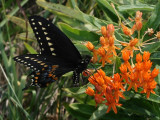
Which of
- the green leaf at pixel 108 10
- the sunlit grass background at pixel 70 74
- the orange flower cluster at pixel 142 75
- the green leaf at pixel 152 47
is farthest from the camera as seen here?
the green leaf at pixel 108 10

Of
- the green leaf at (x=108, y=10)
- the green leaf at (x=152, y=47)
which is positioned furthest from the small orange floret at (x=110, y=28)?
the green leaf at (x=108, y=10)

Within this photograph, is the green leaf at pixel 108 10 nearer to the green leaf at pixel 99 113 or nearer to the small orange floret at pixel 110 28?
the small orange floret at pixel 110 28

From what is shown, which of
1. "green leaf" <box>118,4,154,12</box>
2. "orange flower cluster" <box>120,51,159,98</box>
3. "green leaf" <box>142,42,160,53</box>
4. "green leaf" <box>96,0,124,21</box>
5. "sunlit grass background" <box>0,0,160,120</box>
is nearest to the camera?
"orange flower cluster" <box>120,51,159,98</box>

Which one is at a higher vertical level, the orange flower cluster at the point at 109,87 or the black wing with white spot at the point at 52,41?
the black wing with white spot at the point at 52,41

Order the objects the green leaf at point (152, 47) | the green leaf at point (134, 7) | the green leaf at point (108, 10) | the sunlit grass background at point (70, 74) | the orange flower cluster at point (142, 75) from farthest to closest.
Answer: the green leaf at point (108, 10) → the green leaf at point (134, 7) → the sunlit grass background at point (70, 74) → the green leaf at point (152, 47) → the orange flower cluster at point (142, 75)

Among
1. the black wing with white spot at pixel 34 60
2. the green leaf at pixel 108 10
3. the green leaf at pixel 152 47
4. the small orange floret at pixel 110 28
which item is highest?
the green leaf at pixel 108 10

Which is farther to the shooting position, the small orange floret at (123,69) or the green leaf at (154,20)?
the green leaf at (154,20)

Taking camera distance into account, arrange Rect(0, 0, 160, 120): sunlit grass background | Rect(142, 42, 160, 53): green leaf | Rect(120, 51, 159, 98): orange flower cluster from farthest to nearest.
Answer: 1. Rect(0, 0, 160, 120): sunlit grass background
2. Rect(142, 42, 160, 53): green leaf
3. Rect(120, 51, 159, 98): orange flower cluster

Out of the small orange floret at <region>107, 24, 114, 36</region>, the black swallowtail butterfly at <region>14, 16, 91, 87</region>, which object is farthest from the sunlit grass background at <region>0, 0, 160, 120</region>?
the small orange floret at <region>107, 24, 114, 36</region>

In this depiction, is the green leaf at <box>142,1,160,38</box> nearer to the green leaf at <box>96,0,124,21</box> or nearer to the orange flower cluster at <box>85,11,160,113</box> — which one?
the orange flower cluster at <box>85,11,160,113</box>

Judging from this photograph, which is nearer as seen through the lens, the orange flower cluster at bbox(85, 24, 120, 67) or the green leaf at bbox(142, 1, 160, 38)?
the orange flower cluster at bbox(85, 24, 120, 67)
